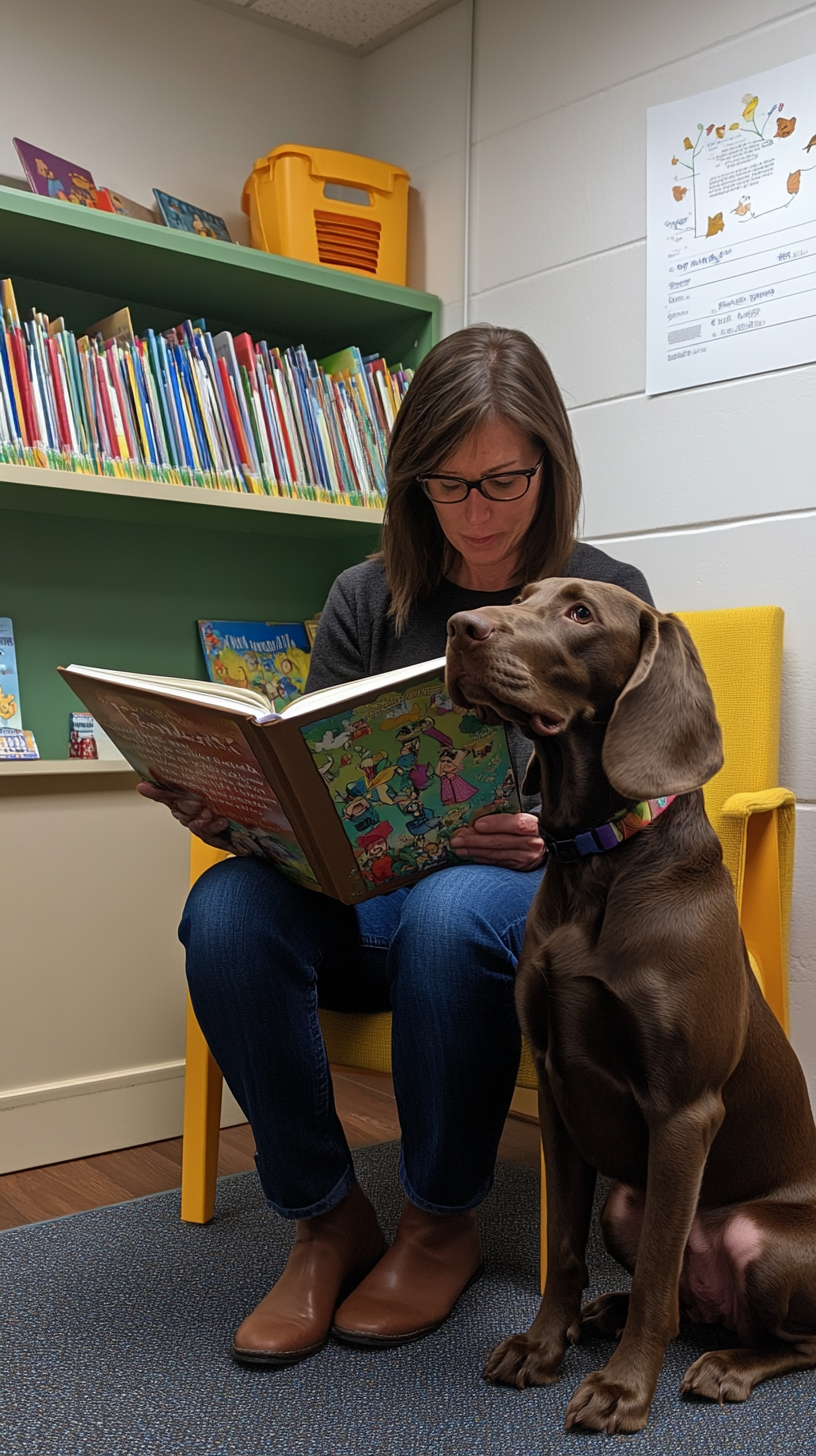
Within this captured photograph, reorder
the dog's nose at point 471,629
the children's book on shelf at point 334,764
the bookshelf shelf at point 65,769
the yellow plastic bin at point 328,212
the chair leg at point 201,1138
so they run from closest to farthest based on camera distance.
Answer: the dog's nose at point 471,629, the children's book on shelf at point 334,764, the chair leg at point 201,1138, the bookshelf shelf at point 65,769, the yellow plastic bin at point 328,212

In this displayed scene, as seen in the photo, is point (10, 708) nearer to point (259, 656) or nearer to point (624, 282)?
point (259, 656)

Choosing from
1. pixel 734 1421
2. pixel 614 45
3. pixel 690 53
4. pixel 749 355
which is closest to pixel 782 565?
pixel 749 355

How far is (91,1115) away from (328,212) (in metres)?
1.73

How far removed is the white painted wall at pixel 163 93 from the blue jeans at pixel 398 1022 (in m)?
1.61

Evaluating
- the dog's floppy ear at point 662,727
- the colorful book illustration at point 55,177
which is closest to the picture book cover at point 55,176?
the colorful book illustration at point 55,177

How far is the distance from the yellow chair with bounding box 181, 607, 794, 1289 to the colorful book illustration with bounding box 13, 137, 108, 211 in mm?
1159

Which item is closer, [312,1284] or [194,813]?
[312,1284]

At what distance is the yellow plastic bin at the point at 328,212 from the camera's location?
229 cm

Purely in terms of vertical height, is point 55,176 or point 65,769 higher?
point 55,176

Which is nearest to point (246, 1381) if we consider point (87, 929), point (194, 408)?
point (87, 929)

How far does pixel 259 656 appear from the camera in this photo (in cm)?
243

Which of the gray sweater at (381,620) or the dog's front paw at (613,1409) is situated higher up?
the gray sweater at (381,620)

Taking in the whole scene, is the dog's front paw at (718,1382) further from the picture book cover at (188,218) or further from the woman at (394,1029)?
the picture book cover at (188,218)

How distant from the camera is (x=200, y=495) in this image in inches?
80.7
